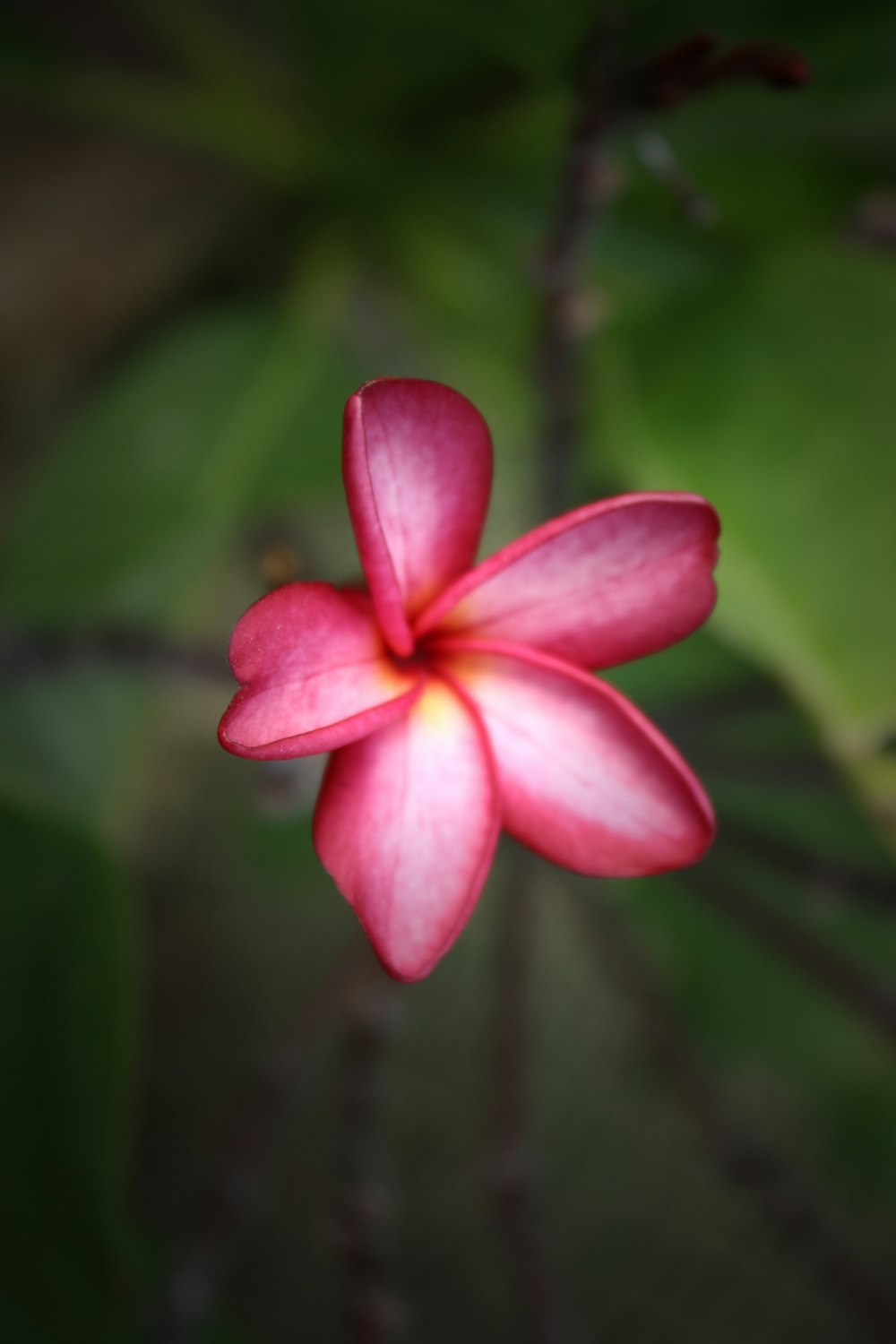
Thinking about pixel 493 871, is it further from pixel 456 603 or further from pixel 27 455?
pixel 456 603

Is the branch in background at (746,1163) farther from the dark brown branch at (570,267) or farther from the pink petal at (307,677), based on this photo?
the pink petal at (307,677)

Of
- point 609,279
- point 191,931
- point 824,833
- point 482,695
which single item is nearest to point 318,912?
point 191,931

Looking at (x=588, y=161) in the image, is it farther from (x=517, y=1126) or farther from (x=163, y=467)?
(x=517, y=1126)

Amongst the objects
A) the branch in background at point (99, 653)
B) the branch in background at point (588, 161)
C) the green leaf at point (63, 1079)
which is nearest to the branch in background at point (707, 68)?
the branch in background at point (588, 161)

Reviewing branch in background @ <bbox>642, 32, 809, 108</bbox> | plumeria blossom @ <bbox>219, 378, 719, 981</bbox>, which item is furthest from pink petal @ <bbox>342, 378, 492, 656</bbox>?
branch in background @ <bbox>642, 32, 809, 108</bbox>

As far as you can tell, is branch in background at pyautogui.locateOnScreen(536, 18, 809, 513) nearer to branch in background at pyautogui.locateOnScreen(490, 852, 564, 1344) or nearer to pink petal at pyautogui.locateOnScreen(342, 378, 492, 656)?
pink petal at pyautogui.locateOnScreen(342, 378, 492, 656)
